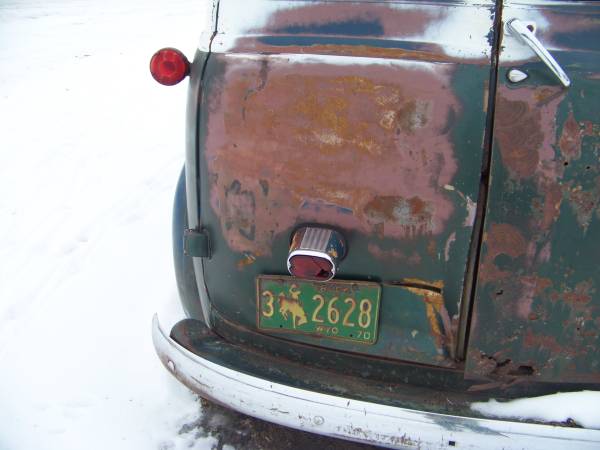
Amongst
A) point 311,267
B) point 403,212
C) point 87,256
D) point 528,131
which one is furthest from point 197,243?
point 87,256

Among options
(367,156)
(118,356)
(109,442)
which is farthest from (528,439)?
(118,356)

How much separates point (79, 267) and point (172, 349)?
1604 mm

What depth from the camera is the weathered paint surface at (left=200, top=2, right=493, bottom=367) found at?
164cm

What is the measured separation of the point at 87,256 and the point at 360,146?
8.04 ft

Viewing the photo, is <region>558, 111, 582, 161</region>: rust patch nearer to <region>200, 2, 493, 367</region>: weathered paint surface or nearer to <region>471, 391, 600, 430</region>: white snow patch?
<region>200, 2, 493, 367</region>: weathered paint surface

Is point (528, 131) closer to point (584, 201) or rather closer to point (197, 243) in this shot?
point (584, 201)

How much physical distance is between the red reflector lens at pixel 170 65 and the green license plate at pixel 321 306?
695 millimetres

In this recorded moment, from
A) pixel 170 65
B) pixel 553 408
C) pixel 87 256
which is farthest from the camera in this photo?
A: pixel 87 256

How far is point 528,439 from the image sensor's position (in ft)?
5.70

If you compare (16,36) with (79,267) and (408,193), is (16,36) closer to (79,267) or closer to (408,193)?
(79,267)

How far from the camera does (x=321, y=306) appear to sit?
72.9 inches

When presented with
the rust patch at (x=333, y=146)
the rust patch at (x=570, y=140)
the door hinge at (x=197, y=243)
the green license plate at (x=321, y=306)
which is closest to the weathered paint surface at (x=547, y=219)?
the rust patch at (x=570, y=140)

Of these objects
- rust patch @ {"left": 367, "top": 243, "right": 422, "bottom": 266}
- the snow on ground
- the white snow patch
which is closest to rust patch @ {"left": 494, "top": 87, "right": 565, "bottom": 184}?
rust patch @ {"left": 367, "top": 243, "right": 422, "bottom": 266}

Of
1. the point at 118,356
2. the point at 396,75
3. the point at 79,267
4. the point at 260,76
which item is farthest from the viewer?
the point at 79,267
